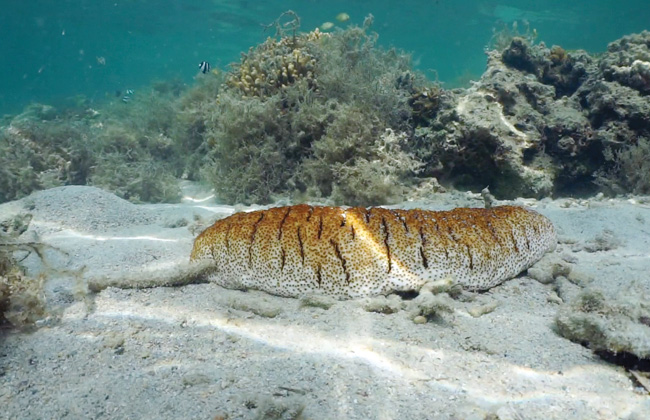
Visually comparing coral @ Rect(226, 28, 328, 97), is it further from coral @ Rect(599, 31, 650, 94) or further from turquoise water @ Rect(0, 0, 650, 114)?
turquoise water @ Rect(0, 0, 650, 114)

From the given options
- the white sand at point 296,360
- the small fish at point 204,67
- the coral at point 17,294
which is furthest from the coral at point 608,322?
the small fish at point 204,67

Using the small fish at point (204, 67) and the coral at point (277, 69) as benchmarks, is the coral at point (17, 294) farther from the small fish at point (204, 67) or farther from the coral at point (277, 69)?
the small fish at point (204, 67)

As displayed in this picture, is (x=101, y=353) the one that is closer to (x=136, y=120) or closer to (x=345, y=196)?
(x=345, y=196)

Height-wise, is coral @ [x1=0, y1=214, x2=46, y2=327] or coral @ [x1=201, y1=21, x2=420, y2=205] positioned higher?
coral @ [x1=201, y1=21, x2=420, y2=205]

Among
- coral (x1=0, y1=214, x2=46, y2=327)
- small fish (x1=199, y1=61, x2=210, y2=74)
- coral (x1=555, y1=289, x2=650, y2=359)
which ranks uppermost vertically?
small fish (x1=199, y1=61, x2=210, y2=74)

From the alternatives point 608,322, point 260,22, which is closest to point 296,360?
point 608,322

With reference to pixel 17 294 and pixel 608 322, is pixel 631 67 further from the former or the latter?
pixel 17 294

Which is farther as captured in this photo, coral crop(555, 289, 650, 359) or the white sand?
coral crop(555, 289, 650, 359)

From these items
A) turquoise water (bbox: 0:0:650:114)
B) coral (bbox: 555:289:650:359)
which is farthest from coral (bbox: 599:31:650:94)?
turquoise water (bbox: 0:0:650:114)
